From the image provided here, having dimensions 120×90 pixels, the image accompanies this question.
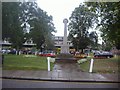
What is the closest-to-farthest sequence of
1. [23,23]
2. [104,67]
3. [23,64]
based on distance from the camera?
[104,67], [23,64], [23,23]

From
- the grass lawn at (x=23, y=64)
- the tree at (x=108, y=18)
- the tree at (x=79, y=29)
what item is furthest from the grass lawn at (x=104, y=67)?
the tree at (x=79, y=29)

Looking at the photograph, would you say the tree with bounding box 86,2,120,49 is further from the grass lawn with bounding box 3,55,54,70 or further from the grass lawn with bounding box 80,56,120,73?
the grass lawn with bounding box 3,55,54,70

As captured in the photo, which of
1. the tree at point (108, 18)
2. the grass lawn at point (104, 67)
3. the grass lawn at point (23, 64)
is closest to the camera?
the grass lawn at point (104, 67)

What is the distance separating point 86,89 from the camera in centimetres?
1154

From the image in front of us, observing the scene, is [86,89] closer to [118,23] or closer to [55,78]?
[55,78]

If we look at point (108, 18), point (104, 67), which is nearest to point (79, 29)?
point (108, 18)

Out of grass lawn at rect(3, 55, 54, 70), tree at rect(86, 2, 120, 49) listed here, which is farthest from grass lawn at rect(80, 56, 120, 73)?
grass lawn at rect(3, 55, 54, 70)

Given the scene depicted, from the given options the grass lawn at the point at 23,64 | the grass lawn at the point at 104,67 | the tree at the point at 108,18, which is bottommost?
the grass lawn at the point at 104,67

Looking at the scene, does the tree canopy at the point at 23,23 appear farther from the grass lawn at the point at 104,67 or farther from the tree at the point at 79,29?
the grass lawn at the point at 104,67

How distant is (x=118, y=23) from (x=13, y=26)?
10.2 m

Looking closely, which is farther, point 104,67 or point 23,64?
point 23,64

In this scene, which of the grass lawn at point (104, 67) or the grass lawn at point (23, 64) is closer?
the grass lawn at point (104, 67)

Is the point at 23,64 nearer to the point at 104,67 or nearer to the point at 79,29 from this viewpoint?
the point at 104,67

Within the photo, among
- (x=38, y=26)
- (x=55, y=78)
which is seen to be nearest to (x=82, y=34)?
(x=38, y=26)
